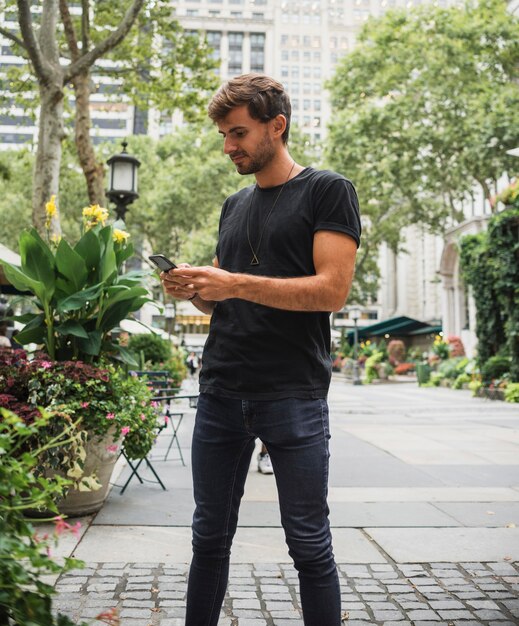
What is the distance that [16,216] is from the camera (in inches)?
1358

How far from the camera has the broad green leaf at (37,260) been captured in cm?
420

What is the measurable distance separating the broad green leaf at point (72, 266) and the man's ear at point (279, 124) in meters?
2.53

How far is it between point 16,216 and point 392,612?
35.6 m

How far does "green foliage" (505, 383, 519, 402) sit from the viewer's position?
15.5 metres

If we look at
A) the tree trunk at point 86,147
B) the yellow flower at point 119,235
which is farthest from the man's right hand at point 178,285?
the tree trunk at point 86,147

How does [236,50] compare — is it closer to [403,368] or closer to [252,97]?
[403,368]

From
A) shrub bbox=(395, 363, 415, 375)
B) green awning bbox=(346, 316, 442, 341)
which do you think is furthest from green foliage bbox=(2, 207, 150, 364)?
green awning bbox=(346, 316, 442, 341)

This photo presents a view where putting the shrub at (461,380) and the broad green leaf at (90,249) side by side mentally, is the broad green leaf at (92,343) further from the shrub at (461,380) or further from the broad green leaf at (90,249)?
the shrub at (461,380)

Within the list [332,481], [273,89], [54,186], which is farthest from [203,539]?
[54,186]

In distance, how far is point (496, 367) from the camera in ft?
58.0

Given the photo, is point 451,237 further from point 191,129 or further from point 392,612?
point 392,612

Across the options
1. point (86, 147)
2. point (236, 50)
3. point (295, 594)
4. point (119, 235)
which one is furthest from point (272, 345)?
point (236, 50)

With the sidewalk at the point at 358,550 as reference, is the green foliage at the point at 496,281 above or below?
above

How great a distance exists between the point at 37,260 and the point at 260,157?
109 inches
